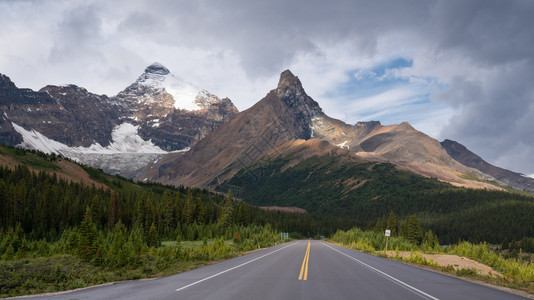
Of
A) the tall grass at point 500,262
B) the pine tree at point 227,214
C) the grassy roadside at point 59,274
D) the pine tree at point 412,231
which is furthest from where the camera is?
the pine tree at point 412,231

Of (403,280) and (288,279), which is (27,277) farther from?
(403,280)

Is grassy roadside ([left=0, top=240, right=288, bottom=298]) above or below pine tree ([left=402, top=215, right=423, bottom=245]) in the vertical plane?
below

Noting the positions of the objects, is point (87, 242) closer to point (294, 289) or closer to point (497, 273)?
point (294, 289)

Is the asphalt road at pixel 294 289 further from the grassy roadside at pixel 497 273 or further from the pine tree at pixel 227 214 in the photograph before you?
the pine tree at pixel 227 214

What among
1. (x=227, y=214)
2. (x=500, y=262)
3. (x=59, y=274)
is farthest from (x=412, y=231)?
(x=59, y=274)

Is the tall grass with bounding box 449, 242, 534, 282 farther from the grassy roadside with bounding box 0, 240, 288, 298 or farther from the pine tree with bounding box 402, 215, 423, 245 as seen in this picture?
the pine tree with bounding box 402, 215, 423, 245

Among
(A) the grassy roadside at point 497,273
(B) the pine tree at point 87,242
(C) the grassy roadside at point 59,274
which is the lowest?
(C) the grassy roadside at point 59,274

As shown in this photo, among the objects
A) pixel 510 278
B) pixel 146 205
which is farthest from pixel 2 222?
pixel 510 278

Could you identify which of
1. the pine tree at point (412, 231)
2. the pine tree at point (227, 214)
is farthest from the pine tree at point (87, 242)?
the pine tree at point (412, 231)

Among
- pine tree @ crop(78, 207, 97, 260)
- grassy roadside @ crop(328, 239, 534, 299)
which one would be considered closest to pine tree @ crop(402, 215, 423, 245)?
grassy roadside @ crop(328, 239, 534, 299)

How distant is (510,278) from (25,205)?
10153cm

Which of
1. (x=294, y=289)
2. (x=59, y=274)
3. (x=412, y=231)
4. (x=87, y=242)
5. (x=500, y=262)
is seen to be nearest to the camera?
(x=294, y=289)

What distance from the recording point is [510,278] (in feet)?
69.7

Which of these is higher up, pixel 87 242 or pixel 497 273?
pixel 497 273
